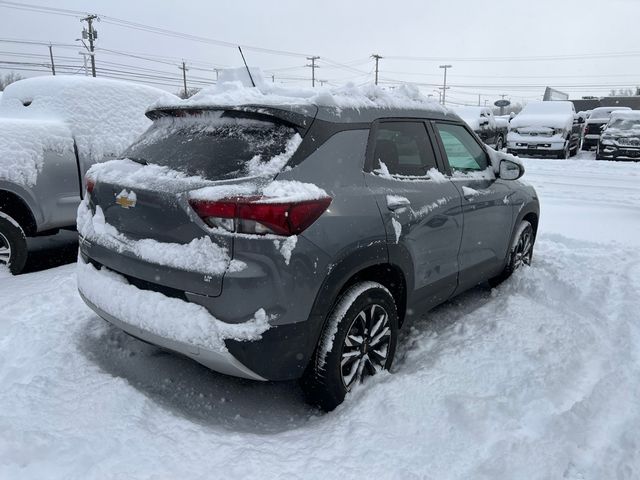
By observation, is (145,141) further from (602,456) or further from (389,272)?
(602,456)

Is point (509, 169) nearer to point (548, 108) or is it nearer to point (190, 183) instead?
point (190, 183)

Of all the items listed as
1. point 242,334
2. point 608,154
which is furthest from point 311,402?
point 608,154

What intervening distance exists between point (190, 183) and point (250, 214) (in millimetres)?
395

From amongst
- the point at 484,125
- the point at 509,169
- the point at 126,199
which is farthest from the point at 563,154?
the point at 126,199

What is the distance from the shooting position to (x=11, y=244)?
4.50 m

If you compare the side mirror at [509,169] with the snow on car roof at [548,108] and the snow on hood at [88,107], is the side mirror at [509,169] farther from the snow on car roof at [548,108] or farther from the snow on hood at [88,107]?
the snow on car roof at [548,108]

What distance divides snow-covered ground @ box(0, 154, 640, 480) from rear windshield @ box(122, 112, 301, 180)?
49.5 inches

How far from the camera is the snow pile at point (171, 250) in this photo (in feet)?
7.54

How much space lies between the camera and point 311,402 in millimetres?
2814

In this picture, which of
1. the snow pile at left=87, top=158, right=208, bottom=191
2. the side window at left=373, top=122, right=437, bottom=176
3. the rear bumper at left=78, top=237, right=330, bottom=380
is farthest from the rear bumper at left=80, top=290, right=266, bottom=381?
the side window at left=373, top=122, right=437, bottom=176

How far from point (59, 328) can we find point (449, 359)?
265cm

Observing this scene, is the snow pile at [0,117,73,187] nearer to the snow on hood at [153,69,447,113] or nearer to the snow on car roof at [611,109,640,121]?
the snow on hood at [153,69,447,113]

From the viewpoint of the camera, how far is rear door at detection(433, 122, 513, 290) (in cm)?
367

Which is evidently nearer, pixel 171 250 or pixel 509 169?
pixel 171 250
